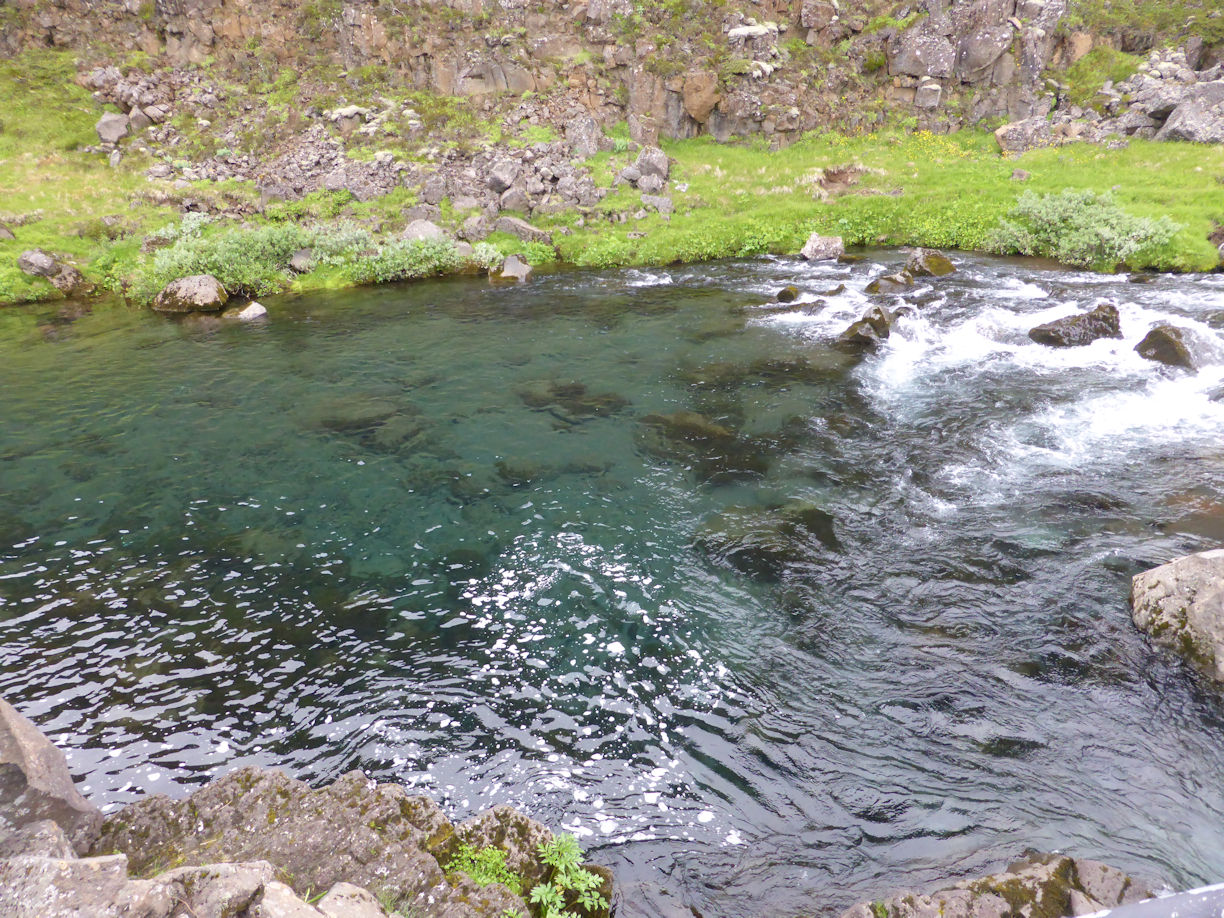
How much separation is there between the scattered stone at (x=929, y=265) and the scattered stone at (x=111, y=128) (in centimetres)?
5183

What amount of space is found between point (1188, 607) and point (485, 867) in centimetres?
1019

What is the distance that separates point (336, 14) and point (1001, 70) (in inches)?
1989

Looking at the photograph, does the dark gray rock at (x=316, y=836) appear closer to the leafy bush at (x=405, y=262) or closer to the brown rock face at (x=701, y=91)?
the leafy bush at (x=405, y=262)

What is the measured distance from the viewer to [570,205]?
4025 cm

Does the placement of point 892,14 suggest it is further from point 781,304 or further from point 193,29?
point 193,29

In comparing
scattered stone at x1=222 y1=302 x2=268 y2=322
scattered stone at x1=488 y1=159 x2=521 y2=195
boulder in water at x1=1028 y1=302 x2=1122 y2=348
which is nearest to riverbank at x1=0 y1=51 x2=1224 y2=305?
scattered stone at x1=488 y1=159 x2=521 y2=195

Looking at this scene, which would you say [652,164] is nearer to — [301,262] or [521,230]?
[521,230]

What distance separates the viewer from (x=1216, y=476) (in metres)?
13.5

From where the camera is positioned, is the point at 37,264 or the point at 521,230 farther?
the point at 521,230

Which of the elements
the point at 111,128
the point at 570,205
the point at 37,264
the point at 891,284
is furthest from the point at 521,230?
the point at 111,128

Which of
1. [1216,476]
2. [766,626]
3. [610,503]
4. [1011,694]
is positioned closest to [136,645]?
[610,503]

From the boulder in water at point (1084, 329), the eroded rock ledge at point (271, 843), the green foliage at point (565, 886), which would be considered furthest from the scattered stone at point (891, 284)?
the eroded rock ledge at point (271, 843)

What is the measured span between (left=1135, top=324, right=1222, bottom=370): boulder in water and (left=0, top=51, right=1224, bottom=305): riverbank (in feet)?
36.7

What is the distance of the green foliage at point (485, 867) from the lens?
6098 millimetres
